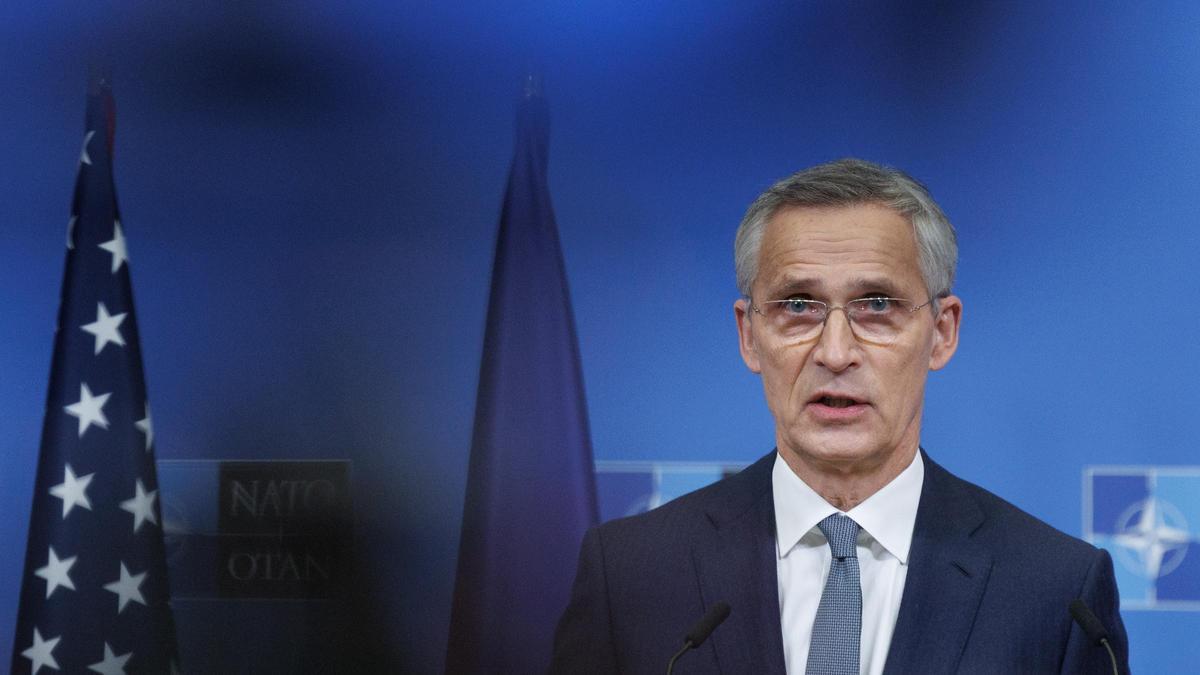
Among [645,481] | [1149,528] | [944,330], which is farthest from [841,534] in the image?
[1149,528]

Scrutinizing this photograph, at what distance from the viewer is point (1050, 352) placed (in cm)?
276

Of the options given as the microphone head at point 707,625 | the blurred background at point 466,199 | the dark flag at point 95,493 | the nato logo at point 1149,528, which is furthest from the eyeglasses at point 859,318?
the dark flag at point 95,493

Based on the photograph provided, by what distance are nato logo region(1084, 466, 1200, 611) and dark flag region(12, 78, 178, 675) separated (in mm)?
2247

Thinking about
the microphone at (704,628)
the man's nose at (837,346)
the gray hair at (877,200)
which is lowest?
the microphone at (704,628)

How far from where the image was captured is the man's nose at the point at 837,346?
158 cm

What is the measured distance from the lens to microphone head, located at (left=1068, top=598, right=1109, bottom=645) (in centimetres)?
134

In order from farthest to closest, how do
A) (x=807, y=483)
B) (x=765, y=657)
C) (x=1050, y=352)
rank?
(x=1050, y=352), (x=807, y=483), (x=765, y=657)

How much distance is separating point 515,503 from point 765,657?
1.41 meters

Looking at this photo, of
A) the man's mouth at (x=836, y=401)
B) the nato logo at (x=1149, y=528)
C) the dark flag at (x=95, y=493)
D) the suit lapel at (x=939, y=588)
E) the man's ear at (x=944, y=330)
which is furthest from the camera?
the dark flag at (x=95, y=493)

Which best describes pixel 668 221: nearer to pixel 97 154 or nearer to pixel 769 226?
pixel 769 226

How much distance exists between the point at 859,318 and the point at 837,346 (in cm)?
7

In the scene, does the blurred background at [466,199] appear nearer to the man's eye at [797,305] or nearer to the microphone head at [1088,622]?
the man's eye at [797,305]

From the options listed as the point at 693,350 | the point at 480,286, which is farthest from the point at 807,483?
the point at 480,286

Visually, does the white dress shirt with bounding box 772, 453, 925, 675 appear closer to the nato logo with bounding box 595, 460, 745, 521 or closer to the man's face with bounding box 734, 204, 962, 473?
the man's face with bounding box 734, 204, 962, 473
